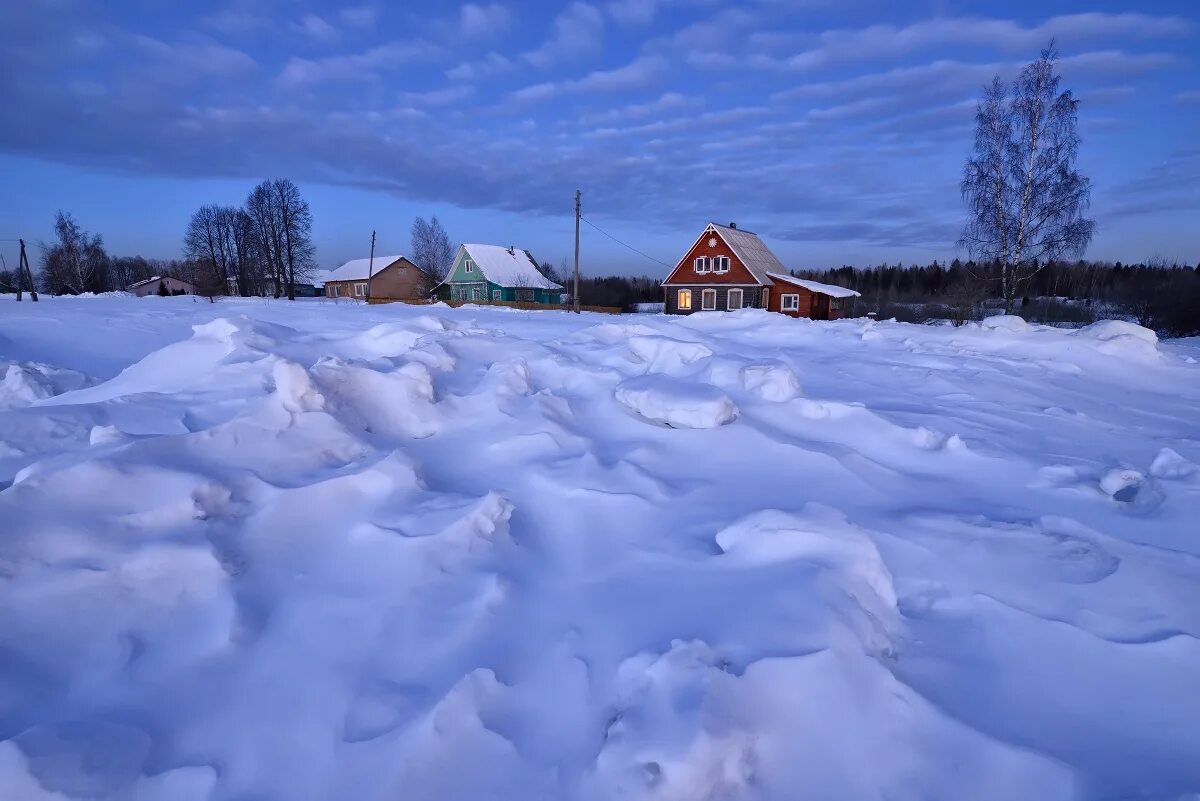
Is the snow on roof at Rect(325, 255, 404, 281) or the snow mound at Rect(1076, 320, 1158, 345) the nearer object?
the snow mound at Rect(1076, 320, 1158, 345)

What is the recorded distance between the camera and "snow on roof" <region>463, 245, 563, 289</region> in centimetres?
4072

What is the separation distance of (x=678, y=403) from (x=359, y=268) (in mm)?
53960

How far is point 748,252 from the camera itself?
29.7 metres

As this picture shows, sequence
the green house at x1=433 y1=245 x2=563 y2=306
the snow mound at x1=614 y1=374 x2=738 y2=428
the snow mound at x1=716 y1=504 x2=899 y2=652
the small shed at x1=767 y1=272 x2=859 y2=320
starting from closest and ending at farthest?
the snow mound at x1=716 y1=504 x2=899 y2=652, the snow mound at x1=614 y1=374 x2=738 y2=428, the small shed at x1=767 y1=272 x2=859 y2=320, the green house at x1=433 y1=245 x2=563 y2=306

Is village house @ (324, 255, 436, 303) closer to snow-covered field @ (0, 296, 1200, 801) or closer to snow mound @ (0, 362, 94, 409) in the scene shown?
snow mound @ (0, 362, 94, 409)

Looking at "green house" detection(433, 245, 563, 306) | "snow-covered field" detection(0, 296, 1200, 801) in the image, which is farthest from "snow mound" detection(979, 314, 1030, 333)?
"green house" detection(433, 245, 563, 306)

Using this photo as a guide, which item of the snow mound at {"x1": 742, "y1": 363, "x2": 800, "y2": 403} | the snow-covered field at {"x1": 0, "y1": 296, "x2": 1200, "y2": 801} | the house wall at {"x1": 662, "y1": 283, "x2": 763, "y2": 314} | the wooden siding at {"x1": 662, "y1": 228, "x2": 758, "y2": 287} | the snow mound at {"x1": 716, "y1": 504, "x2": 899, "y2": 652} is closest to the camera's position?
the snow-covered field at {"x1": 0, "y1": 296, "x2": 1200, "y2": 801}

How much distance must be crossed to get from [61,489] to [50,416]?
1852 mm

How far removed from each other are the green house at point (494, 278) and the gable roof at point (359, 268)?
9696mm

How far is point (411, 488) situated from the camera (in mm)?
3178

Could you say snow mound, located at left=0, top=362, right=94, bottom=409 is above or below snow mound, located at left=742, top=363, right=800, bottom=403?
below

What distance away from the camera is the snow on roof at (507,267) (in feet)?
134

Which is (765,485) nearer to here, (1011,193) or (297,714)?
(297,714)

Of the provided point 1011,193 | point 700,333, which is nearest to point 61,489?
point 700,333
